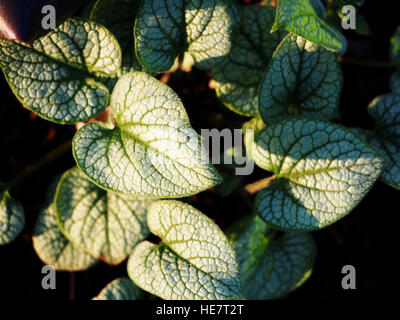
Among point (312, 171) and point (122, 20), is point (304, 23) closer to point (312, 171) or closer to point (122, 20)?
point (312, 171)

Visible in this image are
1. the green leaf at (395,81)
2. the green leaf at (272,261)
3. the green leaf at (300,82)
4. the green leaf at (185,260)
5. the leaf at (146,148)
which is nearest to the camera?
the leaf at (146,148)

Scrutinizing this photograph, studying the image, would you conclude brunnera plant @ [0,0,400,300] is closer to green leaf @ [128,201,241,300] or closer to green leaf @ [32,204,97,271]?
green leaf @ [128,201,241,300]

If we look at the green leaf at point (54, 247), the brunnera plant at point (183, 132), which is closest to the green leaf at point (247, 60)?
the brunnera plant at point (183, 132)

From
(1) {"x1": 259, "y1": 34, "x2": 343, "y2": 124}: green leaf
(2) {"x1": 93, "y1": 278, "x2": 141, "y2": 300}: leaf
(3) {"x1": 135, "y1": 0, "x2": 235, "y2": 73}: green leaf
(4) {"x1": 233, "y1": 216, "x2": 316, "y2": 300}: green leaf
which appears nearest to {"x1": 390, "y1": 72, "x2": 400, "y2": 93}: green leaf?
(1) {"x1": 259, "y1": 34, "x2": 343, "y2": 124}: green leaf

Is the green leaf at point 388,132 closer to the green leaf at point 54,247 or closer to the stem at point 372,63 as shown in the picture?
the stem at point 372,63

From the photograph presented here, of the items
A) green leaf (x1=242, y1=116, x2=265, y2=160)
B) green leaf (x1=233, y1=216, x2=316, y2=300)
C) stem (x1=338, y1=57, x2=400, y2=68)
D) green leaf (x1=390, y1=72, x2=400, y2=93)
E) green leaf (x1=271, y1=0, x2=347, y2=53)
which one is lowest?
green leaf (x1=233, y1=216, x2=316, y2=300)

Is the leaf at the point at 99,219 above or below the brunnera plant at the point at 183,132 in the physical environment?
below
